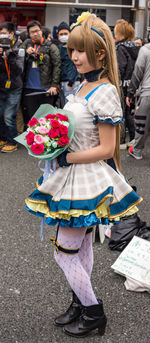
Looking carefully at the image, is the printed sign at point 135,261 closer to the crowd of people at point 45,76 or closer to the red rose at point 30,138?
the red rose at point 30,138

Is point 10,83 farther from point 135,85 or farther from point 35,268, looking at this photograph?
point 35,268

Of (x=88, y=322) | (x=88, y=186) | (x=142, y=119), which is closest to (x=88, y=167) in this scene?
(x=88, y=186)

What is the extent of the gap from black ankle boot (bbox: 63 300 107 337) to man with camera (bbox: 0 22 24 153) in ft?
14.6

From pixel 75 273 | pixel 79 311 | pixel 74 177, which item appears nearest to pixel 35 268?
pixel 79 311

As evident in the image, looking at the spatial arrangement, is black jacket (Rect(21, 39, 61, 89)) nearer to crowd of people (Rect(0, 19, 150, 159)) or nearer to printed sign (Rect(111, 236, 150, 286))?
crowd of people (Rect(0, 19, 150, 159))

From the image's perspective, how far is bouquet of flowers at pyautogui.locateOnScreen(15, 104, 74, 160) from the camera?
6.51 ft

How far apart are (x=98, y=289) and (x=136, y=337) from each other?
536mm

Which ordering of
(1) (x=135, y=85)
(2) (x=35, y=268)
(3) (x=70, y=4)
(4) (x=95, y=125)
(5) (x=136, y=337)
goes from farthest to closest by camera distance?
(3) (x=70, y=4) < (1) (x=135, y=85) < (2) (x=35, y=268) < (5) (x=136, y=337) < (4) (x=95, y=125)

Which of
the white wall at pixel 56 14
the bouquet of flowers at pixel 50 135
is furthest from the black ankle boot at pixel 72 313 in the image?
the white wall at pixel 56 14

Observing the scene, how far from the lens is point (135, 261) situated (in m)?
3.10

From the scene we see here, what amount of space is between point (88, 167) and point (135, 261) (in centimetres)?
127

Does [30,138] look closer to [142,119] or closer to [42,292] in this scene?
[42,292]

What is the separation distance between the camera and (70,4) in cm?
1185

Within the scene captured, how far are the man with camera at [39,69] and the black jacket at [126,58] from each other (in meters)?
0.97
